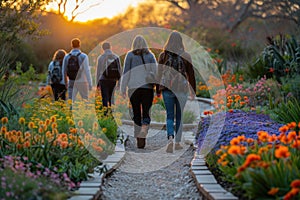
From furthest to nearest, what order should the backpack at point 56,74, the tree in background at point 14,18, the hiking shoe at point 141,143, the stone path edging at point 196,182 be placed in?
the backpack at point 56,74, the tree in background at point 14,18, the hiking shoe at point 141,143, the stone path edging at point 196,182

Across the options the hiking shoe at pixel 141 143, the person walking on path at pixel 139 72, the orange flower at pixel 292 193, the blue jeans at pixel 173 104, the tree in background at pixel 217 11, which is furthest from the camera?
the tree in background at pixel 217 11

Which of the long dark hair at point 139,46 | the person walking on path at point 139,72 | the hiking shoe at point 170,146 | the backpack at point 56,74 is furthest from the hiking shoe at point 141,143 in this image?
the backpack at point 56,74

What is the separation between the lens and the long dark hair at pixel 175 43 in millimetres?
6527

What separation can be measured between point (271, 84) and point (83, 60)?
3.95 meters

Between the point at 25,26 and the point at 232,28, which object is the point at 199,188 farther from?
the point at 232,28

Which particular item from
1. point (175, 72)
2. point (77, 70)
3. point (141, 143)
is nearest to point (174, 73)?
point (175, 72)

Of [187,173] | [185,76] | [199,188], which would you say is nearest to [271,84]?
[185,76]

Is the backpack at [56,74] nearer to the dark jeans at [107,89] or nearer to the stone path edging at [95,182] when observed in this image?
the dark jeans at [107,89]

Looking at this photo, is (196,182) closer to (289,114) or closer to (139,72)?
(289,114)

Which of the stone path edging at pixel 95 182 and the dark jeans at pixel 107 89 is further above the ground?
the dark jeans at pixel 107 89

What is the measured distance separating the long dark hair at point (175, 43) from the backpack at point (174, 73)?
0.23ft

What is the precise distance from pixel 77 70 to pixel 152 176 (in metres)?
3.84

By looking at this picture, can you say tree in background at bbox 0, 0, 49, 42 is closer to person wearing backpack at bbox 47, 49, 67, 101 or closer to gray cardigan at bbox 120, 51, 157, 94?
person wearing backpack at bbox 47, 49, 67, 101

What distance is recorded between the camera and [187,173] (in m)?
5.61
